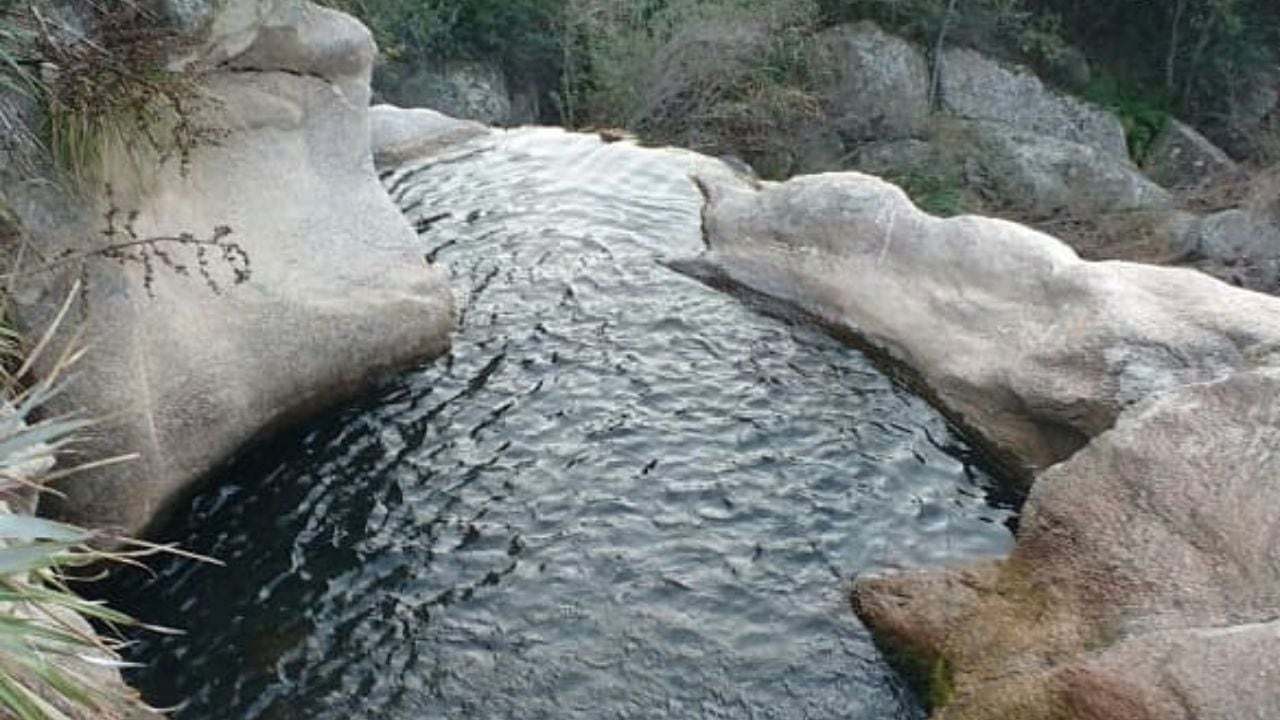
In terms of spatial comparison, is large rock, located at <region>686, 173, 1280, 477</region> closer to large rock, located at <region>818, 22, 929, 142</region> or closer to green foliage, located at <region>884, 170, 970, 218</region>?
green foliage, located at <region>884, 170, 970, 218</region>

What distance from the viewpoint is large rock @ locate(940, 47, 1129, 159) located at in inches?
695

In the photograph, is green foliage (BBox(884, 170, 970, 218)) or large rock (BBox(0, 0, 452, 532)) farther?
green foliage (BBox(884, 170, 970, 218))

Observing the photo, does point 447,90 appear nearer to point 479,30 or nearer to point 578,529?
point 479,30

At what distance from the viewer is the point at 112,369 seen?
6676 millimetres

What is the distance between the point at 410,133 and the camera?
13.6 m

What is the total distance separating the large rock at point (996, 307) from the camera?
753 centimetres

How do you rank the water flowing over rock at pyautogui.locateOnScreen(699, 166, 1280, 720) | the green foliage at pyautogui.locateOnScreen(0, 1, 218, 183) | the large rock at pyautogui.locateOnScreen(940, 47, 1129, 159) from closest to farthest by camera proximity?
the water flowing over rock at pyautogui.locateOnScreen(699, 166, 1280, 720), the green foliage at pyautogui.locateOnScreen(0, 1, 218, 183), the large rock at pyautogui.locateOnScreen(940, 47, 1129, 159)

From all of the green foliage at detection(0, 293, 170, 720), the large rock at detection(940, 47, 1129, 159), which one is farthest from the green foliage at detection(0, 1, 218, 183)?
the large rock at detection(940, 47, 1129, 159)

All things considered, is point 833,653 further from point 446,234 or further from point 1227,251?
point 1227,251

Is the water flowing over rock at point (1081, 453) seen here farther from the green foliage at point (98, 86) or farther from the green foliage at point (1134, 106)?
the green foliage at point (1134, 106)

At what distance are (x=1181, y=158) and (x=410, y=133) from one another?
10.8 m

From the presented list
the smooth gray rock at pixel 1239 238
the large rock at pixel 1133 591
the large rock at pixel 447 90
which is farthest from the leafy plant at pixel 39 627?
the large rock at pixel 447 90

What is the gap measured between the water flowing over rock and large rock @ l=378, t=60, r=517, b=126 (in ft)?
34.8

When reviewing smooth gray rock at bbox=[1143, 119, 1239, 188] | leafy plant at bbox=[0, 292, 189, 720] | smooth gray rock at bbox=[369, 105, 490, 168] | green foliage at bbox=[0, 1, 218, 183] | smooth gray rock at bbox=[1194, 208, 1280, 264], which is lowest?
smooth gray rock at bbox=[1143, 119, 1239, 188]
